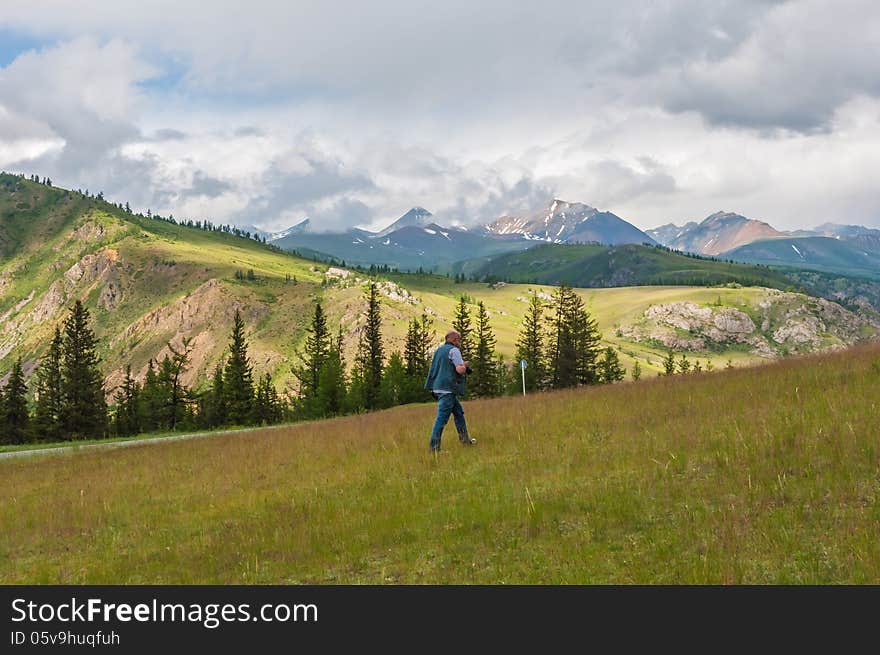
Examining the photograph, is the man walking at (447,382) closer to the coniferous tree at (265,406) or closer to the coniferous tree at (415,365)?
the coniferous tree at (415,365)

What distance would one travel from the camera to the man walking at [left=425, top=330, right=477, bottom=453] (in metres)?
14.2

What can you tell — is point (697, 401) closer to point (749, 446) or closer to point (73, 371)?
point (749, 446)

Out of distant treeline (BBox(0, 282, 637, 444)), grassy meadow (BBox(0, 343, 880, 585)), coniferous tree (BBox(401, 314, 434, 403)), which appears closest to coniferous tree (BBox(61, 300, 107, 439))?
distant treeline (BBox(0, 282, 637, 444))

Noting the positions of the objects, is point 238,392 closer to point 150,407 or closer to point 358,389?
point 358,389

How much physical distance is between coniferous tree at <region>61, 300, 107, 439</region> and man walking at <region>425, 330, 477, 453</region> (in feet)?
173

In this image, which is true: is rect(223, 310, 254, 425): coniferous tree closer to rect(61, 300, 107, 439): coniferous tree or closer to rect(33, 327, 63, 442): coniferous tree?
rect(61, 300, 107, 439): coniferous tree

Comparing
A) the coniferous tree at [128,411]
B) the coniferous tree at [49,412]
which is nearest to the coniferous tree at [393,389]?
the coniferous tree at [128,411]

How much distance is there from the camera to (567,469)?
11109 mm
